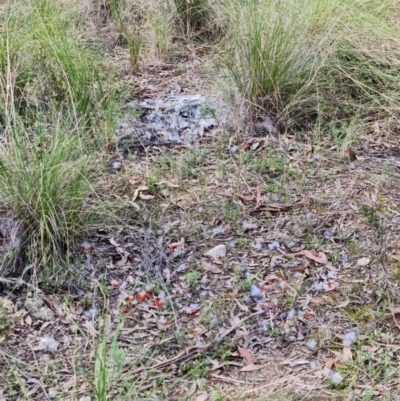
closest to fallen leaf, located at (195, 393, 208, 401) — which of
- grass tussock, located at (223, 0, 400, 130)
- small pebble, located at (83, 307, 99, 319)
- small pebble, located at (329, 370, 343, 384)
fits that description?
small pebble, located at (329, 370, 343, 384)

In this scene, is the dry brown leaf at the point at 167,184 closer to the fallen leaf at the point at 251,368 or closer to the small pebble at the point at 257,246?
the small pebble at the point at 257,246

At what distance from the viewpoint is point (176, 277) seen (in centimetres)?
248

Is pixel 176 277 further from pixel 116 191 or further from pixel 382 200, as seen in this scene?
pixel 382 200

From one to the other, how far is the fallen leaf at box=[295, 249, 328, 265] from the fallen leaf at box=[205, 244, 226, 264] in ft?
1.05

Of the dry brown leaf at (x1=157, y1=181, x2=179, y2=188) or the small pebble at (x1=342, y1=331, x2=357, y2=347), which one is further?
the dry brown leaf at (x1=157, y1=181, x2=179, y2=188)

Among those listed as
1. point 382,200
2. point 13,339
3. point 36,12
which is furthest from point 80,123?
point 382,200

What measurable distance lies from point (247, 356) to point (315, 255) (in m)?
0.63

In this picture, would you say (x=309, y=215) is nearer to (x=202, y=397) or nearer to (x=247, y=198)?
(x=247, y=198)

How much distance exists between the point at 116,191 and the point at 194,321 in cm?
90

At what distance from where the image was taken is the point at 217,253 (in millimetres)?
2586

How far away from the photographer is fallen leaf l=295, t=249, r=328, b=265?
2.52 meters

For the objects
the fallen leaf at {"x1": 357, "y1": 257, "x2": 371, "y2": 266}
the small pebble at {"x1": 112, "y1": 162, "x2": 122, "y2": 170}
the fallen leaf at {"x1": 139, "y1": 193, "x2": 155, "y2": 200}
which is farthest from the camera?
the small pebble at {"x1": 112, "y1": 162, "x2": 122, "y2": 170}

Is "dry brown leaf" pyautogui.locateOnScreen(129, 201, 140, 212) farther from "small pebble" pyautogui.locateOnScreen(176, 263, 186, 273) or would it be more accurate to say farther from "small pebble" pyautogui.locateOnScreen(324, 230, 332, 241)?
Result: "small pebble" pyautogui.locateOnScreen(324, 230, 332, 241)

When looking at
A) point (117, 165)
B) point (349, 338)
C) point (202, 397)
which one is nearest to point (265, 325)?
point (349, 338)
